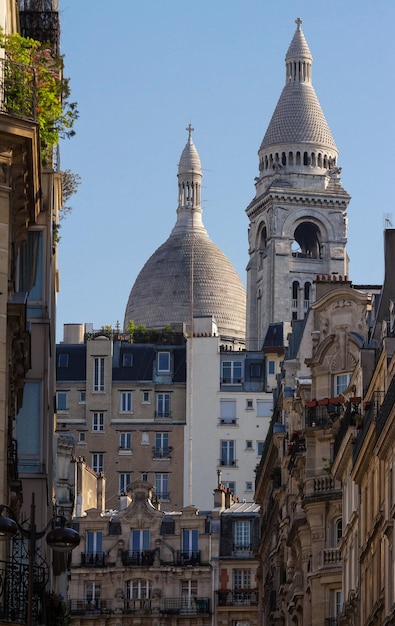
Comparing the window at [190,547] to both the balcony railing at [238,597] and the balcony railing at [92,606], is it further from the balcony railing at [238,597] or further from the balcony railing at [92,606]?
the balcony railing at [92,606]

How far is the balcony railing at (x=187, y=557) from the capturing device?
117m

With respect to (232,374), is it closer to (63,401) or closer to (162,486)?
(162,486)

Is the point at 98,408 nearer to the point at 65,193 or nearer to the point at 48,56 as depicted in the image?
the point at 65,193

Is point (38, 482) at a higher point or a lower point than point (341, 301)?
lower

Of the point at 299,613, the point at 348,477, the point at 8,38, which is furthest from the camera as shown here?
the point at 299,613

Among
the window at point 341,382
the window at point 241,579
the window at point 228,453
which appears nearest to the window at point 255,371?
the window at point 228,453

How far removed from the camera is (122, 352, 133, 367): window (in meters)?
153

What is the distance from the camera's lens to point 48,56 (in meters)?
40.2

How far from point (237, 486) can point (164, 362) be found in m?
A: 11.1

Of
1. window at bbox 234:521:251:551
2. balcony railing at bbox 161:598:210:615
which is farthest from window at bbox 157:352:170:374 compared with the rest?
balcony railing at bbox 161:598:210:615

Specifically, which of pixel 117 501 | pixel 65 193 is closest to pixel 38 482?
pixel 65 193

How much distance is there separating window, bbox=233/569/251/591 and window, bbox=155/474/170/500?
100 feet

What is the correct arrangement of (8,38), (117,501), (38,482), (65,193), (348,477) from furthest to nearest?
(117,501) < (348,477) < (65,193) < (38,482) < (8,38)

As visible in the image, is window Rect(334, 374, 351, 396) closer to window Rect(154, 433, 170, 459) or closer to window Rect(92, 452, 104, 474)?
window Rect(92, 452, 104, 474)
